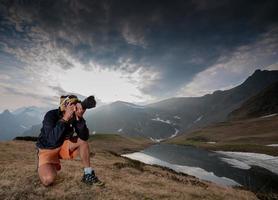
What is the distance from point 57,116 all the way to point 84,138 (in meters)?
1.38

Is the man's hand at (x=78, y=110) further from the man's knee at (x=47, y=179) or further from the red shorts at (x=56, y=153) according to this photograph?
the man's knee at (x=47, y=179)

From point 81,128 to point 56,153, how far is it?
1.54 m

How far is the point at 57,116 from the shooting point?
8.71 m

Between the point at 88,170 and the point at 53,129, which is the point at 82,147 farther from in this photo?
the point at 53,129

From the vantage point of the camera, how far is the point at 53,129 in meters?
8.15

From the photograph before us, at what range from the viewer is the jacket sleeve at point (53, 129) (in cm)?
803

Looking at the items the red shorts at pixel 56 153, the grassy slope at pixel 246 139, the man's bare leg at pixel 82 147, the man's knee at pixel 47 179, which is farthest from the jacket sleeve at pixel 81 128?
the grassy slope at pixel 246 139

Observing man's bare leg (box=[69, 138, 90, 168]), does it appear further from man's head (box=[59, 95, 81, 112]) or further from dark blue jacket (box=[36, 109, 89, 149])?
man's head (box=[59, 95, 81, 112])

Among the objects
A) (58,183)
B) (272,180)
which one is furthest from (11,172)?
(272,180)

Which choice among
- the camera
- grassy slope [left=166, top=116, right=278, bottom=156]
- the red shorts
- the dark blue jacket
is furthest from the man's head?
Answer: grassy slope [left=166, top=116, right=278, bottom=156]

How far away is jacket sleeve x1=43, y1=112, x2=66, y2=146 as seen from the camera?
803 centimetres

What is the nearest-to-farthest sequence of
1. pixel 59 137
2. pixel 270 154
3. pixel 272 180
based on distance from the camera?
1. pixel 59 137
2. pixel 272 180
3. pixel 270 154

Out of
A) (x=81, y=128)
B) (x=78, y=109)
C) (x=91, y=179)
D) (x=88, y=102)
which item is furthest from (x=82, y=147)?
(x=88, y=102)

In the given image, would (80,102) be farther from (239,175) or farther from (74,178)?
(239,175)
